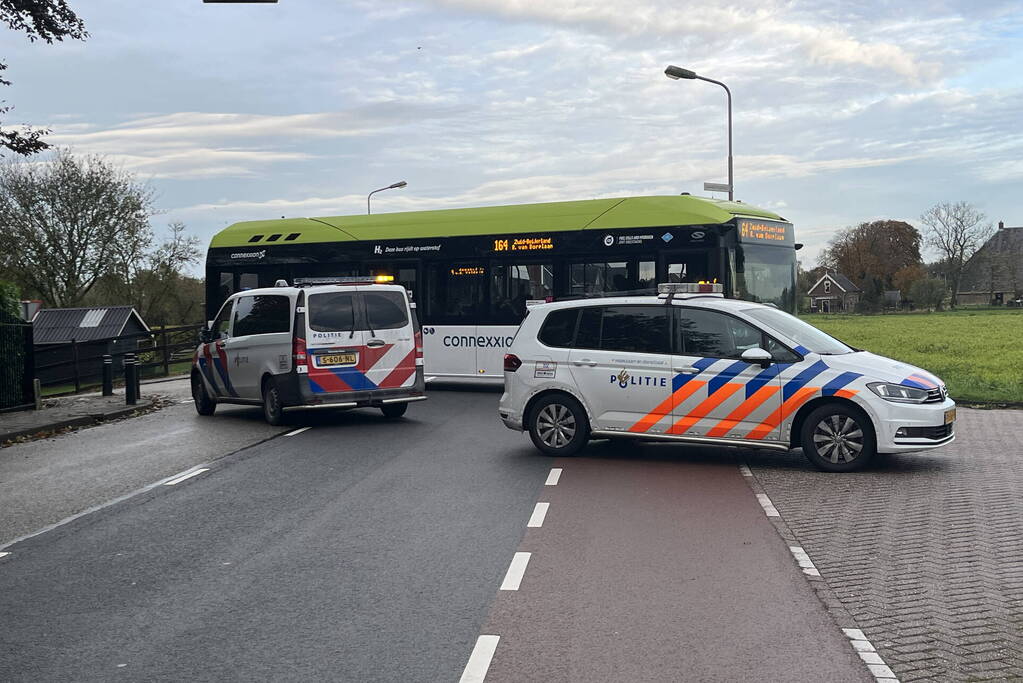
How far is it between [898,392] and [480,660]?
6.69 m

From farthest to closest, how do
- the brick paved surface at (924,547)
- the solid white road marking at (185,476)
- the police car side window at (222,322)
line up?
the police car side window at (222,322)
the solid white road marking at (185,476)
the brick paved surface at (924,547)

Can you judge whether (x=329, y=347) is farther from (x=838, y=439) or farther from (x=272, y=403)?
(x=838, y=439)

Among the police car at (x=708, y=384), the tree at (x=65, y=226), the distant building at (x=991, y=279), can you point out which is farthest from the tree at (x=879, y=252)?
the police car at (x=708, y=384)

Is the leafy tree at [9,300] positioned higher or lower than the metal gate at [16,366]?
higher

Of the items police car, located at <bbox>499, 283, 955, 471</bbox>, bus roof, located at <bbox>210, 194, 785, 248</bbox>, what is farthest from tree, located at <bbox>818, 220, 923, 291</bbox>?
police car, located at <bbox>499, 283, 955, 471</bbox>

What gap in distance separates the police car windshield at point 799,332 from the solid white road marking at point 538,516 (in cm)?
353

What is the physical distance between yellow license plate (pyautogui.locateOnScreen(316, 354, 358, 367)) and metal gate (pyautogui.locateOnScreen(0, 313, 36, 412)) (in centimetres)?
740

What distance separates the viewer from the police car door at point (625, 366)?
1106 cm

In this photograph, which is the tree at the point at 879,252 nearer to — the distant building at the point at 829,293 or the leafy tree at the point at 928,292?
the leafy tree at the point at 928,292

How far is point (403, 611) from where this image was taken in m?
5.71

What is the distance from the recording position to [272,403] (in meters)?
15.1

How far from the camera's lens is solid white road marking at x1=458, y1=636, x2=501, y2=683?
15.2 feet

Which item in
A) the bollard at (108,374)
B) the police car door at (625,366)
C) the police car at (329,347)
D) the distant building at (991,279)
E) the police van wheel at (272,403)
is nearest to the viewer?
the police car door at (625,366)

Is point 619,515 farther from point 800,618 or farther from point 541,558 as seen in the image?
point 800,618
